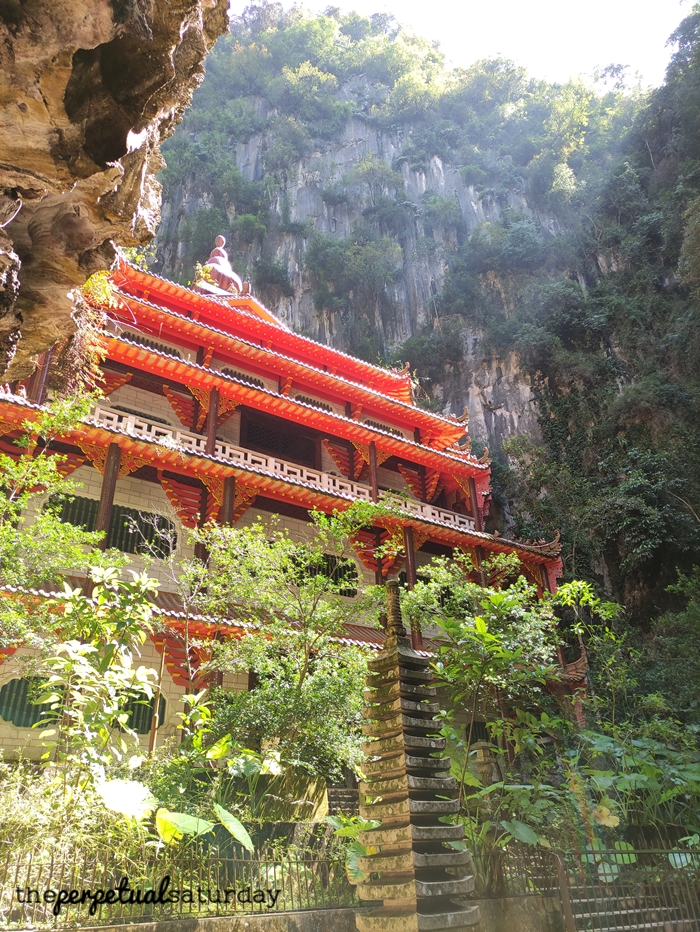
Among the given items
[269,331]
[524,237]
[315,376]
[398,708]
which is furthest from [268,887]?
[524,237]

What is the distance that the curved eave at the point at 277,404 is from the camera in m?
13.6

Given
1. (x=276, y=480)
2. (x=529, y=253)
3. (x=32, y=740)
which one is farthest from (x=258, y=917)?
(x=529, y=253)

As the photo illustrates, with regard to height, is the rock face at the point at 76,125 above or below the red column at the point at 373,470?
below

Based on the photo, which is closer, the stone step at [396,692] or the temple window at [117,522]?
the stone step at [396,692]

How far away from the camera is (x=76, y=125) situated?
2.80 m

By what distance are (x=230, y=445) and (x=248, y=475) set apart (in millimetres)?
1180

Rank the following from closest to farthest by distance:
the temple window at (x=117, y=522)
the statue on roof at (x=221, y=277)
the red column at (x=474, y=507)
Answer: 1. the temple window at (x=117, y=522)
2. the red column at (x=474, y=507)
3. the statue on roof at (x=221, y=277)

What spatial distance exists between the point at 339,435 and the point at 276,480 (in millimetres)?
3549

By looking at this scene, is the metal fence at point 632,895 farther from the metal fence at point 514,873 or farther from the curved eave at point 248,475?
the curved eave at point 248,475

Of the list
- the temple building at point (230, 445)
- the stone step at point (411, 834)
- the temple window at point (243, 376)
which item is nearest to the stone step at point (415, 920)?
the stone step at point (411, 834)

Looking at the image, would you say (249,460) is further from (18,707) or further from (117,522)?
(18,707)

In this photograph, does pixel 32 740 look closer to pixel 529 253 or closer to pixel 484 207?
pixel 529 253

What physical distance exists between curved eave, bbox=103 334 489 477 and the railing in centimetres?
125

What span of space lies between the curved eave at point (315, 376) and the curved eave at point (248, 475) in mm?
3686
